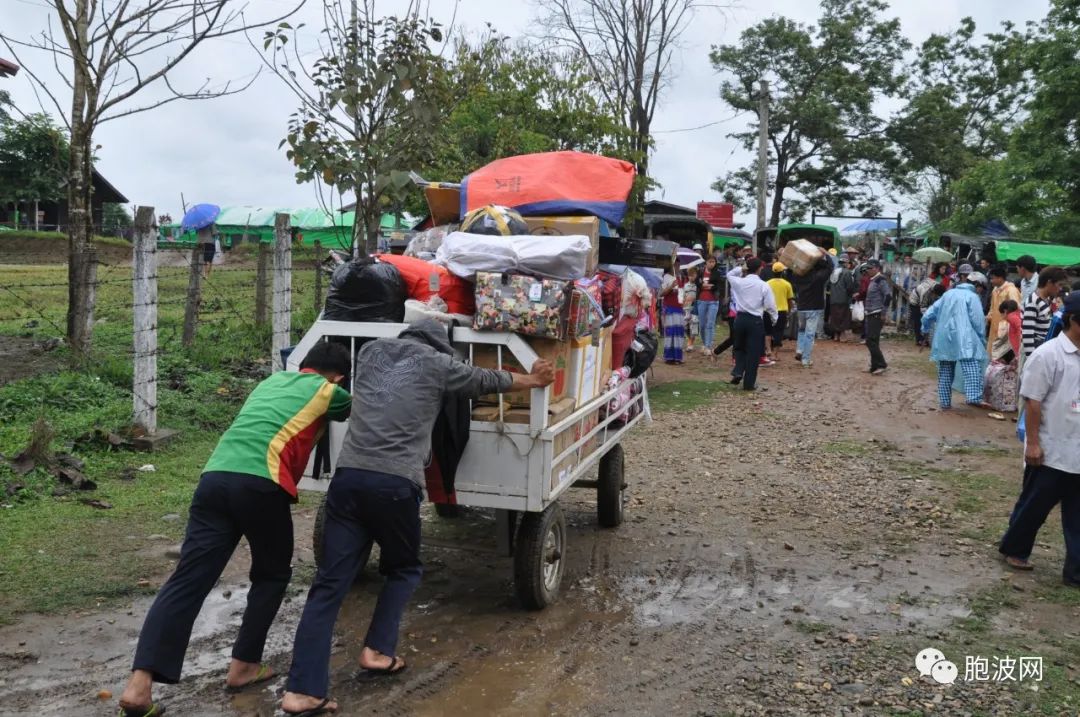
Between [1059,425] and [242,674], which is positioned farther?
[1059,425]

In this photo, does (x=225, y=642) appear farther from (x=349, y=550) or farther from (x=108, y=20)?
(x=108, y=20)

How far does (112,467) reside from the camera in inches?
294

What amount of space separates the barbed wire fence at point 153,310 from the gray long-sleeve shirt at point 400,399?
4.26m

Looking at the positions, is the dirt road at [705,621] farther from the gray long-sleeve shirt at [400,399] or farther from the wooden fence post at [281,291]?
the wooden fence post at [281,291]

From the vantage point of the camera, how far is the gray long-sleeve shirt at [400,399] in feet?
13.4

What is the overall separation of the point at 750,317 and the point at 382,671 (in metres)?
10.3

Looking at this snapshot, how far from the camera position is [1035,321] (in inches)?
392

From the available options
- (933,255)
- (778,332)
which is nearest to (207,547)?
(778,332)

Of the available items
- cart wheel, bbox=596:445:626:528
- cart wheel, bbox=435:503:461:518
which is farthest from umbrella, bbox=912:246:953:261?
cart wheel, bbox=435:503:461:518

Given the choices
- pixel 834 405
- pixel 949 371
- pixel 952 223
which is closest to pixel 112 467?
pixel 834 405

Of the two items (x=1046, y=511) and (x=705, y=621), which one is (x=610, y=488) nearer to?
→ (x=705, y=621)

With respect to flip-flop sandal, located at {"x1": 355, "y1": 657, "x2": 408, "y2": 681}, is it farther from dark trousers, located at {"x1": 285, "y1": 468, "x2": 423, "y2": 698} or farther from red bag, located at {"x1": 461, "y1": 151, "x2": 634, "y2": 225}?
red bag, located at {"x1": 461, "y1": 151, "x2": 634, "y2": 225}

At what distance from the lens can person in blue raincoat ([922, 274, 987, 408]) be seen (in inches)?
456

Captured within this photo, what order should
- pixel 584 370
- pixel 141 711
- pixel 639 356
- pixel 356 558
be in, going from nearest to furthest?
pixel 141 711 < pixel 356 558 < pixel 584 370 < pixel 639 356
